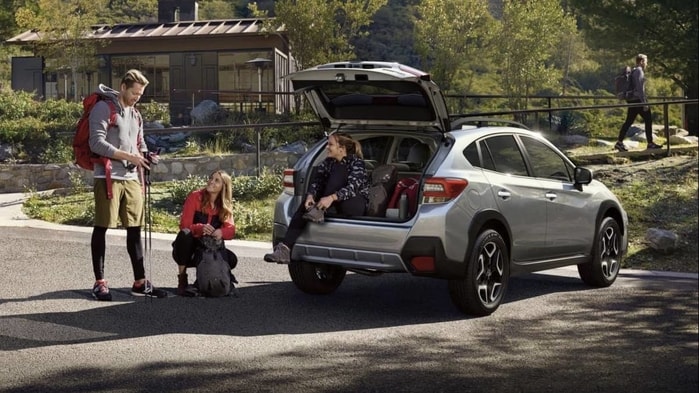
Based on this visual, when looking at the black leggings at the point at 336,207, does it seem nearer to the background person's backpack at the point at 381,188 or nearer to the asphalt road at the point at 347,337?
the background person's backpack at the point at 381,188

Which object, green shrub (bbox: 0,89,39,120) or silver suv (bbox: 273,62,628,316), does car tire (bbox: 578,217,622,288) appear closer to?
silver suv (bbox: 273,62,628,316)

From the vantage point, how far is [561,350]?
668 centimetres

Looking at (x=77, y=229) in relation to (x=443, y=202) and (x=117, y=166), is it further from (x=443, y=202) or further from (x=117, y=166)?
(x=443, y=202)

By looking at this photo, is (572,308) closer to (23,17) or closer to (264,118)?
(264,118)

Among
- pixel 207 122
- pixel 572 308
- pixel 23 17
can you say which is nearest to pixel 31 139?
pixel 207 122

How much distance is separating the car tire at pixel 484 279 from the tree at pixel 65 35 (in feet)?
90.2

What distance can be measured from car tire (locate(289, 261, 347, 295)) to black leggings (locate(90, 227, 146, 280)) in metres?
1.29

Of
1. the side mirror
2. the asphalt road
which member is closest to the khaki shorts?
the asphalt road

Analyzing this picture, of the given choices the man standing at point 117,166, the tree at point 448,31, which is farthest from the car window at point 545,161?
the tree at point 448,31

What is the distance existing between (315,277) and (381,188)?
121cm

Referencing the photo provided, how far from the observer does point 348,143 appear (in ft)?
27.4

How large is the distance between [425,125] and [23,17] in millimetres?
28467

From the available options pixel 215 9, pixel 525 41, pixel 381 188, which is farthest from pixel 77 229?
pixel 215 9

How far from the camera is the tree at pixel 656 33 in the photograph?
24.4 meters
